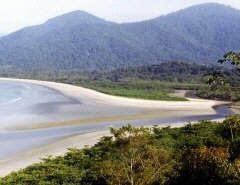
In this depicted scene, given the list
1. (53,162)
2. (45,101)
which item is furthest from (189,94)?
(53,162)

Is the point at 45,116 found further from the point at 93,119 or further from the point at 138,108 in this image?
the point at 138,108

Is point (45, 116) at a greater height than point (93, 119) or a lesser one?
greater

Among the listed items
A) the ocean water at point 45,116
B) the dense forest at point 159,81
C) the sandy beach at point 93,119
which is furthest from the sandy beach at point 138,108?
the dense forest at point 159,81

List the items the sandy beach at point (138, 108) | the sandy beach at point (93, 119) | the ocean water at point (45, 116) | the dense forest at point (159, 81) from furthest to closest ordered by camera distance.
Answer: the dense forest at point (159, 81) → the sandy beach at point (138, 108) → the ocean water at point (45, 116) → the sandy beach at point (93, 119)

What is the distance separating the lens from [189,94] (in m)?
110

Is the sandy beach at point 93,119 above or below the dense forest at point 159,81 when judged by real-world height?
below

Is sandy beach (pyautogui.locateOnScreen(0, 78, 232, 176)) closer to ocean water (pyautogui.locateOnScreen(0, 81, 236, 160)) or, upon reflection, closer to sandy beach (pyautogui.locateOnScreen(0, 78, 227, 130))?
sandy beach (pyautogui.locateOnScreen(0, 78, 227, 130))

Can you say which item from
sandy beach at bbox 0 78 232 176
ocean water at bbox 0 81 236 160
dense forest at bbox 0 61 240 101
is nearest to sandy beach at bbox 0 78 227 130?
sandy beach at bbox 0 78 232 176

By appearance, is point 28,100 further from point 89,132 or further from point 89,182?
point 89,182

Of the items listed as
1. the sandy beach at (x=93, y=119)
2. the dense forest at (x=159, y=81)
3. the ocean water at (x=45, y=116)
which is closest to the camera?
the sandy beach at (x=93, y=119)

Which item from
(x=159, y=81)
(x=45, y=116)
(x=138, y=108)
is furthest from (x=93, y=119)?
(x=159, y=81)

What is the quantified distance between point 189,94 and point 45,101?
38.3m

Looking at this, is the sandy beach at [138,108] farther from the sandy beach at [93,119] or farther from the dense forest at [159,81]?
the dense forest at [159,81]

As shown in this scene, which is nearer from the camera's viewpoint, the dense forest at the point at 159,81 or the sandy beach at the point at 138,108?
the sandy beach at the point at 138,108
